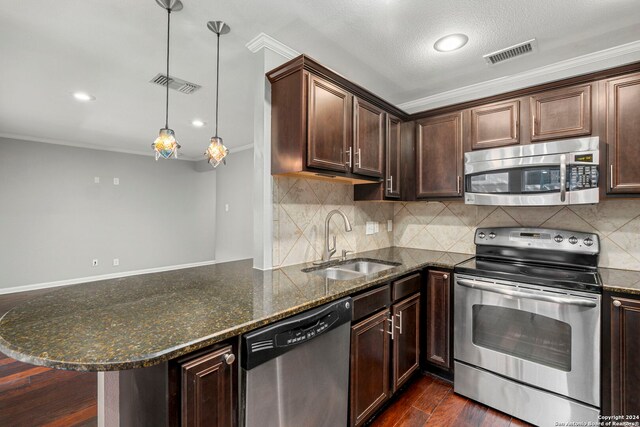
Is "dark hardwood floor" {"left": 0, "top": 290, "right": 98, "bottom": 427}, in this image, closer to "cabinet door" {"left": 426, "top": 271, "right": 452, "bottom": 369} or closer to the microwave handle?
"cabinet door" {"left": 426, "top": 271, "right": 452, "bottom": 369}

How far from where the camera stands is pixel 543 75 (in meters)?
2.41

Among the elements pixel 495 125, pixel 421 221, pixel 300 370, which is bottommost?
→ pixel 300 370

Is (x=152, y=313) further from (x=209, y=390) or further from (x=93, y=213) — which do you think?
(x=93, y=213)

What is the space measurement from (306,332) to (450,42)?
210 centimetres

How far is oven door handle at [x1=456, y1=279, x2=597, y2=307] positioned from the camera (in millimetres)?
1688

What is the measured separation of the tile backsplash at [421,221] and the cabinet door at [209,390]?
1025 mm

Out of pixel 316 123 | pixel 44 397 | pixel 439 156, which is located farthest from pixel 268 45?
pixel 44 397

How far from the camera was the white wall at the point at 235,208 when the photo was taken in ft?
18.7

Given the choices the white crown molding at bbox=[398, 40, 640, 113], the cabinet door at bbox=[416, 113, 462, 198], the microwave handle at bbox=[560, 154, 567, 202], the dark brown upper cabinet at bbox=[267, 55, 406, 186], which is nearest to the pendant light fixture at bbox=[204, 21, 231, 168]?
the dark brown upper cabinet at bbox=[267, 55, 406, 186]

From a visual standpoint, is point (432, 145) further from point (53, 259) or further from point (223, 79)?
point (53, 259)

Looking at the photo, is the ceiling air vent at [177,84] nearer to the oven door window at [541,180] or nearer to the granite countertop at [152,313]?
the granite countertop at [152,313]

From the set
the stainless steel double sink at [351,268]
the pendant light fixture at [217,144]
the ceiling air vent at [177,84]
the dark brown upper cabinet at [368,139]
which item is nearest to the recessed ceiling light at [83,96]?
the ceiling air vent at [177,84]

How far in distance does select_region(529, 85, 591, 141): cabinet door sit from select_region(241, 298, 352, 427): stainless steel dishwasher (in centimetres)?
193

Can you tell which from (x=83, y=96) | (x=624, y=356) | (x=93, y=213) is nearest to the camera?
(x=624, y=356)
